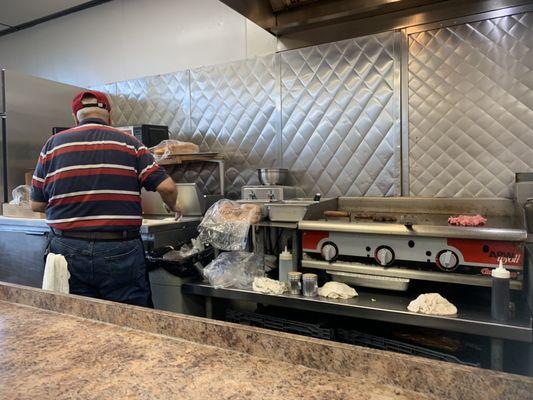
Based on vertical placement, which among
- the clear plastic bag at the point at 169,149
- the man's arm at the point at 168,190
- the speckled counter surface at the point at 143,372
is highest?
the clear plastic bag at the point at 169,149

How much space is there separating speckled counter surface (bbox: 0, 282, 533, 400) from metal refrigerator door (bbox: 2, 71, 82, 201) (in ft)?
8.83

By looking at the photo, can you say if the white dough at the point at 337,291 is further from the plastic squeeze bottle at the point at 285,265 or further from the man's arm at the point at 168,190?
the man's arm at the point at 168,190

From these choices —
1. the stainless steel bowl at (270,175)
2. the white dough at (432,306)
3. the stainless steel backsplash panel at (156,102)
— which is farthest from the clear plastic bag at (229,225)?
the stainless steel backsplash panel at (156,102)

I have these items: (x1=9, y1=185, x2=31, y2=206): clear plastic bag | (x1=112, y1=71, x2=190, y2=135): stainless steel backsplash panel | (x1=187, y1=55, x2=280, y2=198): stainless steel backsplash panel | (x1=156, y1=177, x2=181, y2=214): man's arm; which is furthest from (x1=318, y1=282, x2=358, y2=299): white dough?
(x1=9, y1=185, x2=31, y2=206): clear plastic bag

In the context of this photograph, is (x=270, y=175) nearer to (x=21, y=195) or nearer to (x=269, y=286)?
(x=269, y=286)

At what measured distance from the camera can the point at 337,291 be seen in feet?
5.25

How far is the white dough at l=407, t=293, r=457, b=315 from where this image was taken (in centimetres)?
138

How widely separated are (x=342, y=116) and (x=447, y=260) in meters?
1.34

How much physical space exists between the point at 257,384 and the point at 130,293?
134 cm

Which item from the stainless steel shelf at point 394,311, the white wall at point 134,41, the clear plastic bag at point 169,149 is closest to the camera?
the stainless steel shelf at point 394,311

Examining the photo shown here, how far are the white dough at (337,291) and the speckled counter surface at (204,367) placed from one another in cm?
95

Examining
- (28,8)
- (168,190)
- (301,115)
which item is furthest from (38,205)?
(28,8)

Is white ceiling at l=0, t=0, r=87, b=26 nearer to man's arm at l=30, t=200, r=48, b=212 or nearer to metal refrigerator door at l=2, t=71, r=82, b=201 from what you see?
metal refrigerator door at l=2, t=71, r=82, b=201

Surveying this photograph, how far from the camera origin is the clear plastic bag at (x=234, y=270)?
1833 mm
